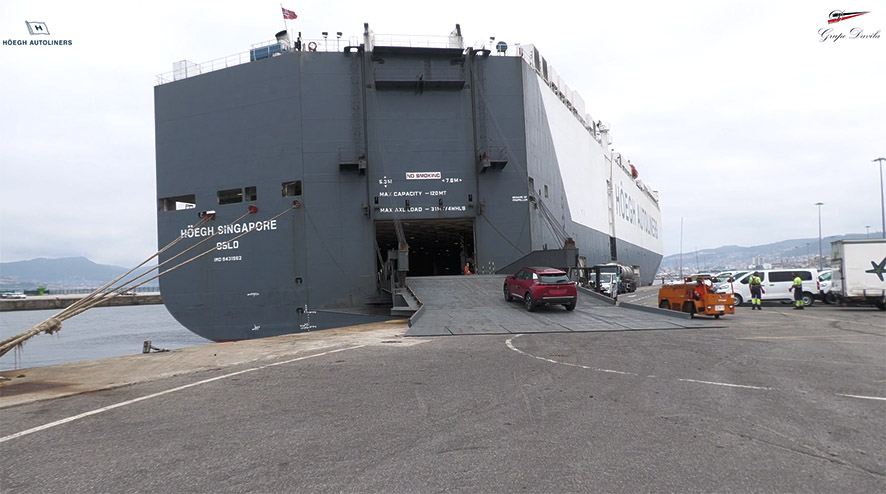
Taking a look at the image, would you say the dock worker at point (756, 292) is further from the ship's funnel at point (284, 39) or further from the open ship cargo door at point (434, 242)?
the ship's funnel at point (284, 39)

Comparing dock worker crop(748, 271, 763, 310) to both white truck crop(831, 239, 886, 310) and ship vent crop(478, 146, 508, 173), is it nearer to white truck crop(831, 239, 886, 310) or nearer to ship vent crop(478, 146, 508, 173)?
white truck crop(831, 239, 886, 310)

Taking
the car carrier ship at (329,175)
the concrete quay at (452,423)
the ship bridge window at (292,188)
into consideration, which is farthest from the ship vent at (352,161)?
the concrete quay at (452,423)

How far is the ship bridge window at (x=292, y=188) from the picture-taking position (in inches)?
854

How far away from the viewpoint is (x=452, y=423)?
226 inches

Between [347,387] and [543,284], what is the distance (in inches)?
445

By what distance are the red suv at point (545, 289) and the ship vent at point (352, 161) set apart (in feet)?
24.8

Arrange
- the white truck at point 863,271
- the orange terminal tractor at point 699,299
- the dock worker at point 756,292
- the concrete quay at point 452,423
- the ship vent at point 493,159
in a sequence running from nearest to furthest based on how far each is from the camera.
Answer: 1. the concrete quay at point 452,423
2. the orange terminal tractor at point 699,299
3. the ship vent at point 493,159
4. the white truck at point 863,271
5. the dock worker at point 756,292

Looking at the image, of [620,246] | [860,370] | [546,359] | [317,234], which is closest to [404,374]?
[546,359]

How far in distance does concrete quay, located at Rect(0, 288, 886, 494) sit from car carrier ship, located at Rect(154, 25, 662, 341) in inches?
420

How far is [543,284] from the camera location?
1788cm

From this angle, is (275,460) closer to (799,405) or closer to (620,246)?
(799,405)

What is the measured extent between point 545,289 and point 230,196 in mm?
13150

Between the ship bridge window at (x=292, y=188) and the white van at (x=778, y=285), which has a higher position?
the ship bridge window at (x=292, y=188)

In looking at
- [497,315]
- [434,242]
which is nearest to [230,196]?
[497,315]
